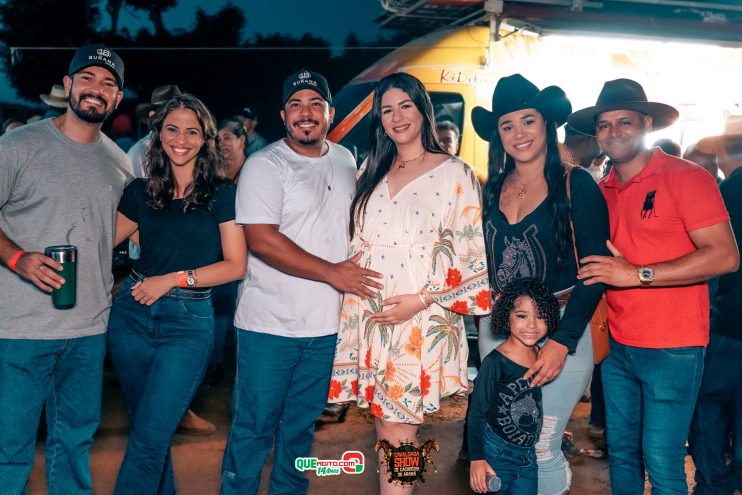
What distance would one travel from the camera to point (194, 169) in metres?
3.18

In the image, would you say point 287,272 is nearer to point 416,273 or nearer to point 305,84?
point 416,273

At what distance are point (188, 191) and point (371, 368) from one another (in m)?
1.20

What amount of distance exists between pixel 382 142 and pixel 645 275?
4.33 ft

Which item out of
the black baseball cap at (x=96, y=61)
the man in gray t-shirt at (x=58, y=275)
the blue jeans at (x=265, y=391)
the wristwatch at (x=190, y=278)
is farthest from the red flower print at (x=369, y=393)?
the black baseball cap at (x=96, y=61)

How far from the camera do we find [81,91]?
10.0 feet

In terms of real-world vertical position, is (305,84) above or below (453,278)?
above

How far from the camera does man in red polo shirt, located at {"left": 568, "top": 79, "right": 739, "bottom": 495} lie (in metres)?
2.81

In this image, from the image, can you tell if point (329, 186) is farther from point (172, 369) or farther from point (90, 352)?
point (90, 352)

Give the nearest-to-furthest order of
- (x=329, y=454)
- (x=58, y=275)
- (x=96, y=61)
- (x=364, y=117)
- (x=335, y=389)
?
(x=58, y=275) → (x=96, y=61) → (x=335, y=389) → (x=329, y=454) → (x=364, y=117)

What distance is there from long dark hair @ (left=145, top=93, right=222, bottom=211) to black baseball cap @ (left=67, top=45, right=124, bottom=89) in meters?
0.29

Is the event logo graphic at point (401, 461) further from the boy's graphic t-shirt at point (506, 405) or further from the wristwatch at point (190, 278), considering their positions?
the wristwatch at point (190, 278)

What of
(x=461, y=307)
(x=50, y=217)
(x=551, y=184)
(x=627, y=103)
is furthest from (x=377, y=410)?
(x=627, y=103)

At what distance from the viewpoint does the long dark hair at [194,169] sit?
3.11 metres

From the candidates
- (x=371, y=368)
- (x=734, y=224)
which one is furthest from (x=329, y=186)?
(x=734, y=224)
